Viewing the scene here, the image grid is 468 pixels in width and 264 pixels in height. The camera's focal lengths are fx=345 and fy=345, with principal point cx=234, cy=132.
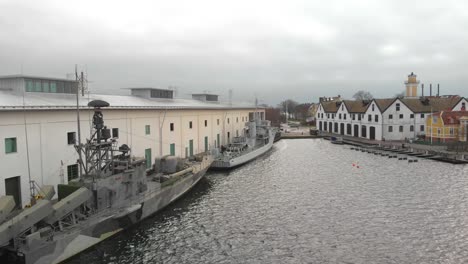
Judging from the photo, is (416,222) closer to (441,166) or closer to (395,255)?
(395,255)

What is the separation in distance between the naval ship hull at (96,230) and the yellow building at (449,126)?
146ft

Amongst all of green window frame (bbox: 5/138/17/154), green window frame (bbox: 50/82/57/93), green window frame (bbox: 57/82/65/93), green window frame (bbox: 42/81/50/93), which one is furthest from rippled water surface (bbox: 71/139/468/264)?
green window frame (bbox: 42/81/50/93)

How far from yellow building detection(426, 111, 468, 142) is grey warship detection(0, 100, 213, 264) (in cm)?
4362

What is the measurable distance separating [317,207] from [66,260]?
605 inches

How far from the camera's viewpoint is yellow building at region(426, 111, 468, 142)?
4950cm

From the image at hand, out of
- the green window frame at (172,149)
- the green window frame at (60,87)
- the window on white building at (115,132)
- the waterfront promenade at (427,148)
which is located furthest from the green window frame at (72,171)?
the waterfront promenade at (427,148)

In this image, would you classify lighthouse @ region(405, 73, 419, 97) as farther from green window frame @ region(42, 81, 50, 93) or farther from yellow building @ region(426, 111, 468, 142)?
green window frame @ region(42, 81, 50, 93)

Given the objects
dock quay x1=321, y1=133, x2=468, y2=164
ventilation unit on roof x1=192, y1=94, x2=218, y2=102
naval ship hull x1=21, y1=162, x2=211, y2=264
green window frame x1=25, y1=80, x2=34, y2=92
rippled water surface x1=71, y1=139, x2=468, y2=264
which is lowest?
rippled water surface x1=71, y1=139, x2=468, y2=264

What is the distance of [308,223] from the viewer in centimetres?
2039

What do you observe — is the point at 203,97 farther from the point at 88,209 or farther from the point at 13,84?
the point at 88,209

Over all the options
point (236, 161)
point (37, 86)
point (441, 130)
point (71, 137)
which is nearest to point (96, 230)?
point (71, 137)

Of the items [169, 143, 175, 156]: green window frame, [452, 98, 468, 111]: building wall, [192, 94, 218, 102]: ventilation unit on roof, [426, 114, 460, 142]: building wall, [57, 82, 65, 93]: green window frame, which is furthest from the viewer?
[192, 94, 218, 102]: ventilation unit on roof

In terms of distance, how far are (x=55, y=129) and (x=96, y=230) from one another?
323 inches

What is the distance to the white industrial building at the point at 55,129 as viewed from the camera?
19.4 m
